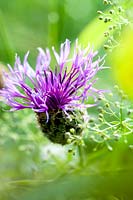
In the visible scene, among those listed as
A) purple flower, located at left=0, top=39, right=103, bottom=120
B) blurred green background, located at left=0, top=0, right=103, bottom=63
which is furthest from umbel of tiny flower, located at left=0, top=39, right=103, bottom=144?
blurred green background, located at left=0, top=0, right=103, bottom=63

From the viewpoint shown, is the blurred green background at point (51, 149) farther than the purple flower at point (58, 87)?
No

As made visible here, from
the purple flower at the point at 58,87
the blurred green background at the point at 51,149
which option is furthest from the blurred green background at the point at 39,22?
the purple flower at the point at 58,87

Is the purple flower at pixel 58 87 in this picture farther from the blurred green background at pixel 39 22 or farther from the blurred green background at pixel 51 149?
the blurred green background at pixel 39 22

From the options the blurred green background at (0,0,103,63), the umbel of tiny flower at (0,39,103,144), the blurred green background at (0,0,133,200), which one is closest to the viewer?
the blurred green background at (0,0,133,200)

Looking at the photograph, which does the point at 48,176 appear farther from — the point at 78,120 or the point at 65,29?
the point at 65,29

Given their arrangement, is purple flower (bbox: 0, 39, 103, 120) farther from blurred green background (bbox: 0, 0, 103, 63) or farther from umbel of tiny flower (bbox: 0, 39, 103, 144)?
blurred green background (bbox: 0, 0, 103, 63)

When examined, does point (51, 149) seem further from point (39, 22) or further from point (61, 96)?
point (39, 22)

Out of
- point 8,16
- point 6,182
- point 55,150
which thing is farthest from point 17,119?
point 8,16

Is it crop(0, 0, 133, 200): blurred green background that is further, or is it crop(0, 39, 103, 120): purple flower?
crop(0, 39, 103, 120): purple flower
